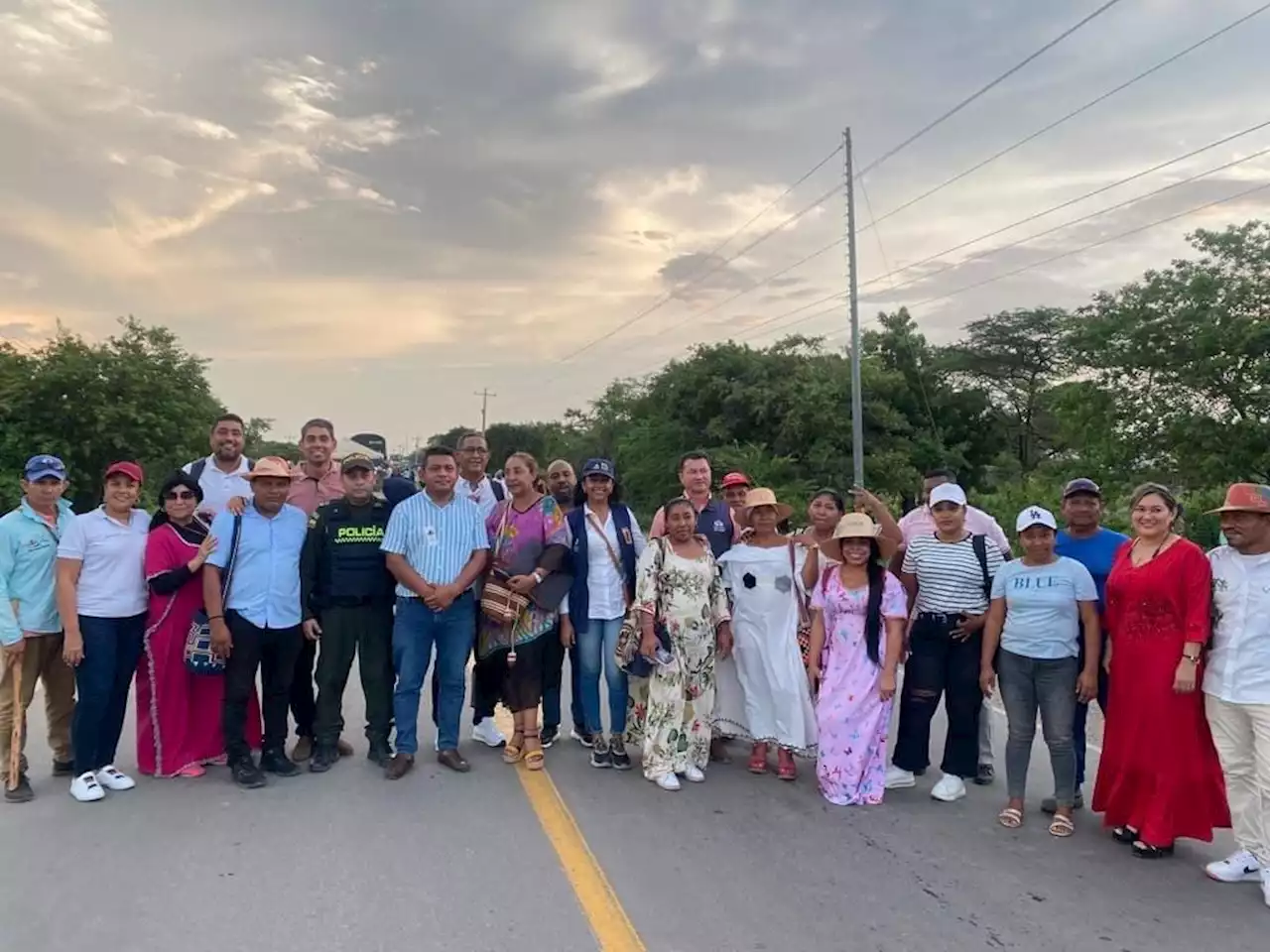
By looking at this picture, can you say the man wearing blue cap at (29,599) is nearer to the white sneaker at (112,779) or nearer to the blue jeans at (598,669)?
the white sneaker at (112,779)

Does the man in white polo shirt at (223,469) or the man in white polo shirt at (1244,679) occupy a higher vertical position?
the man in white polo shirt at (223,469)

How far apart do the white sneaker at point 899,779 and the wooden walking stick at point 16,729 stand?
16.2 feet

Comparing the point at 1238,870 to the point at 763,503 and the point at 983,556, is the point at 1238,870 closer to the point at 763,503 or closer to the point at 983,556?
the point at 983,556

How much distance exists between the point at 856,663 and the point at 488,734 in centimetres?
251

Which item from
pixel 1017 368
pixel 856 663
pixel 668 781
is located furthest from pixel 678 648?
pixel 1017 368

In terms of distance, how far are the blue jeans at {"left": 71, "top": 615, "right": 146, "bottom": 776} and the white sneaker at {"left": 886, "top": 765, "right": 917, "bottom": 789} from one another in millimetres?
4465

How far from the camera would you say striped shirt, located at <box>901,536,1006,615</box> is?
18.6 ft

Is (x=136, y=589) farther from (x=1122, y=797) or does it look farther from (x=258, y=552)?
(x=1122, y=797)

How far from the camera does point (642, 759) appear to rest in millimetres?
5926

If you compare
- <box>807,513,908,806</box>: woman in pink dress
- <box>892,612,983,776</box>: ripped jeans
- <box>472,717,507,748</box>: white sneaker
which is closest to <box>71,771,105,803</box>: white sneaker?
<box>472,717,507,748</box>: white sneaker

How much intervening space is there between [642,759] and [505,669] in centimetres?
106

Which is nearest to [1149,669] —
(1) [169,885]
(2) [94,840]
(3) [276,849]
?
(3) [276,849]

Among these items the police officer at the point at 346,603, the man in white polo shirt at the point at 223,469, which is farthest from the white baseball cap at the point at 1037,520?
the man in white polo shirt at the point at 223,469

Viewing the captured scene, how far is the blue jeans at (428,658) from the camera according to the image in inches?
236
